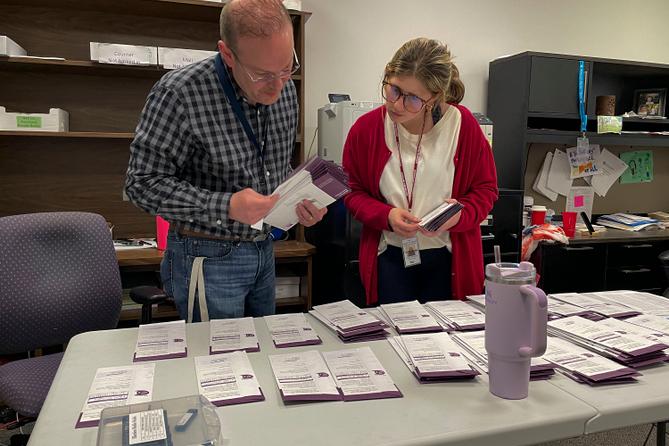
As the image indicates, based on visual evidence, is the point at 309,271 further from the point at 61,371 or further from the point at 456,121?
the point at 61,371

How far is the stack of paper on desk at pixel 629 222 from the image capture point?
360 cm

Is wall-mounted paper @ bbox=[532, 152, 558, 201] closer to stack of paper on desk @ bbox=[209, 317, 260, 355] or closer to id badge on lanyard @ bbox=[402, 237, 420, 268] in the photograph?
id badge on lanyard @ bbox=[402, 237, 420, 268]

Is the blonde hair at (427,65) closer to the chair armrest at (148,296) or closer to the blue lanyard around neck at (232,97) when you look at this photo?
the blue lanyard around neck at (232,97)

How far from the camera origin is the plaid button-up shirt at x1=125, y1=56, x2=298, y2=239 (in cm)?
125

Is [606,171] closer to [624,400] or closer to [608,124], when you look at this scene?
[608,124]

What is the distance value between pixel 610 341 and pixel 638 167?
3.38 meters

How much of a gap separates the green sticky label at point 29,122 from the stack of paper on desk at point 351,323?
6.53ft

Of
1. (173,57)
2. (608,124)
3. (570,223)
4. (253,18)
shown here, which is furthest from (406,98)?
(608,124)

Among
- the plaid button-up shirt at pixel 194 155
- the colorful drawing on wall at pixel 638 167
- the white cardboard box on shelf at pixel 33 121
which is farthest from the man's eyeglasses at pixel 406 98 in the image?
the colorful drawing on wall at pixel 638 167

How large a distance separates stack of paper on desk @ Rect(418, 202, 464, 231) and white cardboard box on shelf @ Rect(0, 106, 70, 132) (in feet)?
6.72

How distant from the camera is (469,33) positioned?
11.6ft

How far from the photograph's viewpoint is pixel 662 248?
341 cm

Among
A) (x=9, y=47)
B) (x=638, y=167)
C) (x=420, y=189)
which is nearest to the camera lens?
(x=420, y=189)

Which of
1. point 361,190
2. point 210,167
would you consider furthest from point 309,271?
point 210,167
